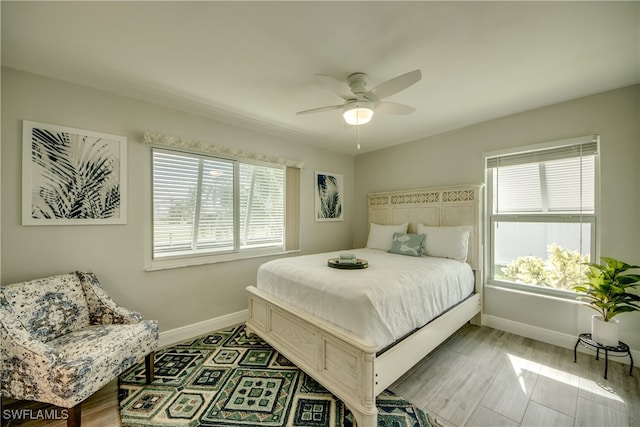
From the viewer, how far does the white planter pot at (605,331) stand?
2.10 m

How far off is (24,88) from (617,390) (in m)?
5.31

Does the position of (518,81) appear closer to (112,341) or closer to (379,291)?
(379,291)

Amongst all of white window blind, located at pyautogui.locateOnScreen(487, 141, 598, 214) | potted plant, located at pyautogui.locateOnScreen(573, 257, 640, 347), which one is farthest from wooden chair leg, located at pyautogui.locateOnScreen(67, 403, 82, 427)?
white window blind, located at pyautogui.locateOnScreen(487, 141, 598, 214)

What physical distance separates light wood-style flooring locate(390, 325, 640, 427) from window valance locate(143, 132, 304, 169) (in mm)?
2916

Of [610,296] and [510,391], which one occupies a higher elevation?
[610,296]

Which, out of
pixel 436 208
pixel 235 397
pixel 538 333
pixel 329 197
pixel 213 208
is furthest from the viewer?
pixel 329 197

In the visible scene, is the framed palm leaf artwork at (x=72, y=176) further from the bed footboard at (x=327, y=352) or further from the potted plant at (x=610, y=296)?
the potted plant at (x=610, y=296)

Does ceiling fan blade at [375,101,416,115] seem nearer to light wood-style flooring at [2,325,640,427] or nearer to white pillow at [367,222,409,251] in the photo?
white pillow at [367,222,409,251]

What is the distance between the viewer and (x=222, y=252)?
3.09m

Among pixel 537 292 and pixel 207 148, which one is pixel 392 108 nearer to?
pixel 207 148

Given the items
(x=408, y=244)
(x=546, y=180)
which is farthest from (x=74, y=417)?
(x=546, y=180)

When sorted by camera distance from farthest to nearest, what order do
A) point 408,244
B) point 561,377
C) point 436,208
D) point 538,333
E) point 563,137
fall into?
1. point 436,208
2. point 408,244
3. point 538,333
4. point 563,137
5. point 561,377

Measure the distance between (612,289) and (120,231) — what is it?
448cm

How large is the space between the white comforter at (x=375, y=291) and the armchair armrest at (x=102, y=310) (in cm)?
117
